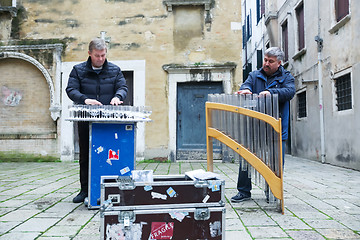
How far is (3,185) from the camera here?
5.11m

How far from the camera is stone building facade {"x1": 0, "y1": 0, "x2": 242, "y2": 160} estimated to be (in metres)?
8.88

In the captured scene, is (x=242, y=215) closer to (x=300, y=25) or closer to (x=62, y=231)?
(x=62, y=231)

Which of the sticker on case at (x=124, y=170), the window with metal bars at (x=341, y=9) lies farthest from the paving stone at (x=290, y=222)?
the window with metal bars at (x=341, y=9)

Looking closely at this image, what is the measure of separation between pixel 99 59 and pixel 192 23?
590 centimetres

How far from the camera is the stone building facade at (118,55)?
888 centimetres

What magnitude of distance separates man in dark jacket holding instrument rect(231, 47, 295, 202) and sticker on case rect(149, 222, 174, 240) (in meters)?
1.71

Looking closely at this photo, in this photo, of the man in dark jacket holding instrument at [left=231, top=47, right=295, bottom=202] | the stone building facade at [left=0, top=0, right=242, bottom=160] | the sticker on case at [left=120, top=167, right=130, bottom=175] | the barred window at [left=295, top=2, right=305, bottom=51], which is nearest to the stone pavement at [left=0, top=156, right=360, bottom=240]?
the man in dark jacket holding instrument at [left=231, top=47, right=295, bottom=202]

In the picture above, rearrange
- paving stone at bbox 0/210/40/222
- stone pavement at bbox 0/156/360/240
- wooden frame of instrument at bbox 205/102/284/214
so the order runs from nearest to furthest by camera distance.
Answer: stone pavement at bbox 0/156/360/240 → paving stone at bbox 0/210/40/222 → wooden frame of instrument at bbox 205/102/284/214

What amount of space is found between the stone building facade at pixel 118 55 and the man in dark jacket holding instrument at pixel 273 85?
500cm

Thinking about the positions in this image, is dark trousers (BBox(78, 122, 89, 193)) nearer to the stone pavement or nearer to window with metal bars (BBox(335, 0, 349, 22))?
the stone pavement

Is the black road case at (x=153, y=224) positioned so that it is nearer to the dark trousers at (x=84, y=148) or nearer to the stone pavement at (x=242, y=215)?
the stone pavement at (x=242, y=215)

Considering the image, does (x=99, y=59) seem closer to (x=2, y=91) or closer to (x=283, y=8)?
(x=2, y=91)

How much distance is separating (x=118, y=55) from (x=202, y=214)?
7.57 m

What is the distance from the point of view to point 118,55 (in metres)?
9.10
